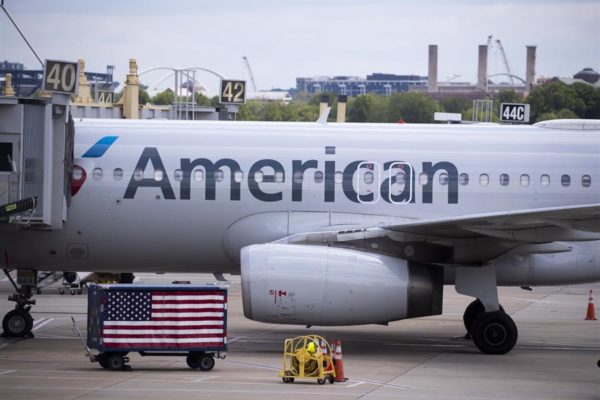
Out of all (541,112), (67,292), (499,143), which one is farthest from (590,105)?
(499,143)

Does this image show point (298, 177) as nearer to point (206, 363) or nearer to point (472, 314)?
point (206, 363)

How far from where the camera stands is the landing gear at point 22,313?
76.3ft

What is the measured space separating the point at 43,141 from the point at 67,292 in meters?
12.6

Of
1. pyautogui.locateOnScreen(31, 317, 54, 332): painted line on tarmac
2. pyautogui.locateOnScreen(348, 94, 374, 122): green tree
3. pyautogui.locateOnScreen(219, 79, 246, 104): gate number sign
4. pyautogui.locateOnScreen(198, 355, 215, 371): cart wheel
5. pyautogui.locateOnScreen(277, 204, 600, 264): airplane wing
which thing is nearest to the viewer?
pyautogui.locateOnScreen(198, 355, 215, 371): cart wheel

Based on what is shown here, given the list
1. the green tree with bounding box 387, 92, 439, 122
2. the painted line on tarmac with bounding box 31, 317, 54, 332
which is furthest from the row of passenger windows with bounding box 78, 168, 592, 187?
the green tree with bounding box 387, 92, 439, 122

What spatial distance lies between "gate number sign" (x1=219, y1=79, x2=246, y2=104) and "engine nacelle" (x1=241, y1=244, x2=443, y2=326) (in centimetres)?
3465

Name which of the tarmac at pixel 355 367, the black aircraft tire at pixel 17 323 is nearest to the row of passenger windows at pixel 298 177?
the black aircraft tire at pixel 17 323

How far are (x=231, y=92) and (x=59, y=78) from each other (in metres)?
33.5

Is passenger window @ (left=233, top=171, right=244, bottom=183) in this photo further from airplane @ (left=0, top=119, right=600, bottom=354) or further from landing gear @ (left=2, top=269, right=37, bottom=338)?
landing gear @ (left=2, top=269, right=37, bottom=338)

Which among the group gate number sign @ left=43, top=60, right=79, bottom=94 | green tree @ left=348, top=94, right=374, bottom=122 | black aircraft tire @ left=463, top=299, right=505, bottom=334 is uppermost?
green tree @ left=348, top=94, right=374, bottom=122

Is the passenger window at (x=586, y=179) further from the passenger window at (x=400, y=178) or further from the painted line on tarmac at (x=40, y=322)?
the painted line on tarmac at (x=40, y=322)

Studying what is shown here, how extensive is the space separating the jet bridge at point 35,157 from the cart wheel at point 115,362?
364 cm

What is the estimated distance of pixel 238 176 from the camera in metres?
22.6

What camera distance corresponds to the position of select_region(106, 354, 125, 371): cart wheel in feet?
63.9
